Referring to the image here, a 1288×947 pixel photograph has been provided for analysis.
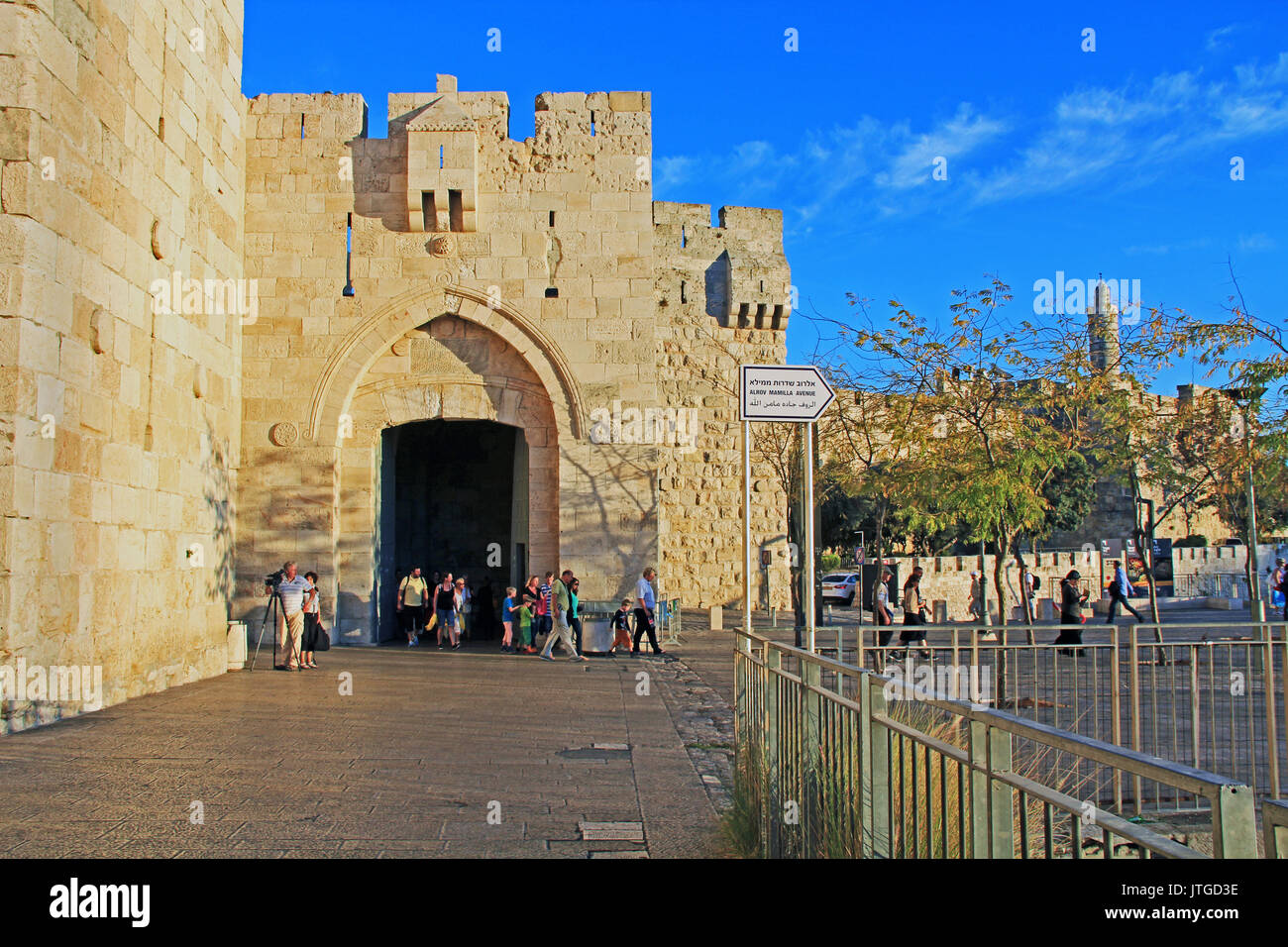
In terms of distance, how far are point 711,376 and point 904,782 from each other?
2440 cm

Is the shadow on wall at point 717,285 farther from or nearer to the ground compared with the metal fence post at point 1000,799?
farther from the ground

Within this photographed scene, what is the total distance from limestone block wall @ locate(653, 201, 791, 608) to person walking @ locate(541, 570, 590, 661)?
1098cm

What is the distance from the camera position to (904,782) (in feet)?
10.1

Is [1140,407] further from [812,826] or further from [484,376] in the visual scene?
[812,826]

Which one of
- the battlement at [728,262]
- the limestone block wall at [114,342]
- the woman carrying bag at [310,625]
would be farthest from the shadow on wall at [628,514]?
the battlement at [728,262]

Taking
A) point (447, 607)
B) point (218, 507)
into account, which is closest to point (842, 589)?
point (447, 607)

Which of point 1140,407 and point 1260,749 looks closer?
point 1260,749

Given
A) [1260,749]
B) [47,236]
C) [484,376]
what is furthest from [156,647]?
[1260,749]

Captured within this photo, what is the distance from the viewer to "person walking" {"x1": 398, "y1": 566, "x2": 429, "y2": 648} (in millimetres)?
18203
